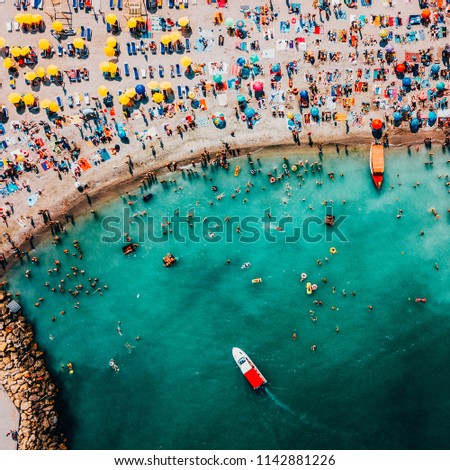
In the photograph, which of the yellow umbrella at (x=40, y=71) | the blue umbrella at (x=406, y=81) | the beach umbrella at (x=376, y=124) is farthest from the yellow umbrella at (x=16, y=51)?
the blue umbrella at (x=406, y=81)

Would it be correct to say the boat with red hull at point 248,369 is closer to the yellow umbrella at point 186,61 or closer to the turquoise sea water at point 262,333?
the turquoise sea water at point 262,333

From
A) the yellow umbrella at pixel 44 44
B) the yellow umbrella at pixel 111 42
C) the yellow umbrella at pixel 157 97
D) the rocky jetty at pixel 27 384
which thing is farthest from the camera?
the yellow umbrella at pixel 157 97

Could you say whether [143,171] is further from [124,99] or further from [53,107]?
[53,107]

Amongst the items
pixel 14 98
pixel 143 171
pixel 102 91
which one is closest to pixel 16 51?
pixel 14 98

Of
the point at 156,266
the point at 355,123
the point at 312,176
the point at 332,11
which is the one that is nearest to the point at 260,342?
the point at 156,266

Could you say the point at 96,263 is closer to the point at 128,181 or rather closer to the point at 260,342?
the point at 128,181

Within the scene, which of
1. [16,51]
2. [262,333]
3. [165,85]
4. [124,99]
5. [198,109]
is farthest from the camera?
[198,109]
